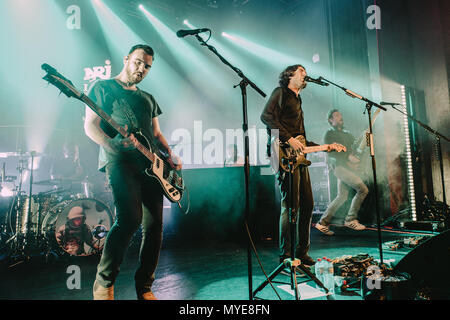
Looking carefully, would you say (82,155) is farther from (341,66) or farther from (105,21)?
(341,66)

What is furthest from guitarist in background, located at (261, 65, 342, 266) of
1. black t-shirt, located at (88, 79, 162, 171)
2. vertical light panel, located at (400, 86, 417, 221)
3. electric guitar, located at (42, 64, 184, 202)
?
vertical light panel, located at (400, 86, 417, 221)

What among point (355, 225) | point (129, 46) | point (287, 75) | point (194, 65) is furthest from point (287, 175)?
point (194, 65)

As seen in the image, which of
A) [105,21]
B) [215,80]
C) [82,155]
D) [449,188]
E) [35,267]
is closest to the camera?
[35,267]

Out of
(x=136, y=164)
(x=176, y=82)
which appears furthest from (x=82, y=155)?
(x=136, y=164)

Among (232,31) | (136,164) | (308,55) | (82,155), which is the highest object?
(232,31)

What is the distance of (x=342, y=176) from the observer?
217 inches

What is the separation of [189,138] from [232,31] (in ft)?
14.5

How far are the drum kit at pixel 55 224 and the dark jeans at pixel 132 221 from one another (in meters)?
2.20

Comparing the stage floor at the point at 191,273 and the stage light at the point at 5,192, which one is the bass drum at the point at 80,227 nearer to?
the stage floor at the point at 191,273

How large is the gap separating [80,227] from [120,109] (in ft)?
8.98

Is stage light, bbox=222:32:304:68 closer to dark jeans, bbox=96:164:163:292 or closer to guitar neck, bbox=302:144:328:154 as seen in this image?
guitar neck, bbox=302:144:328:154

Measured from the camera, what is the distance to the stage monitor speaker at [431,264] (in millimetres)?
1991

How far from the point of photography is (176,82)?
35.1 ft

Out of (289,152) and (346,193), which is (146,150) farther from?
(346,193)
